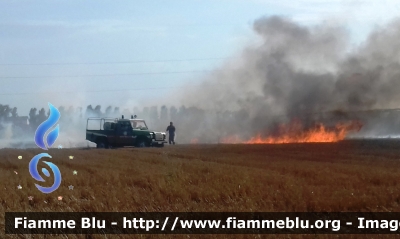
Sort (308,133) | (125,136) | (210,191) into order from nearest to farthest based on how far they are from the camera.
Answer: (210,191)
(125,136)
(308,133)

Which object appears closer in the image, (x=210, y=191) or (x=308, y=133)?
(x=210, y=191)

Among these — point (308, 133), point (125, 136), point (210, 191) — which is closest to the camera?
point (210, 191)

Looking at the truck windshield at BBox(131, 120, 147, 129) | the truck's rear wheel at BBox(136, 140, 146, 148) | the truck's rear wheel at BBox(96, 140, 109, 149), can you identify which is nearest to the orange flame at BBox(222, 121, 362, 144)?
the truck windshield at BBox(131, 120, 147, 129)

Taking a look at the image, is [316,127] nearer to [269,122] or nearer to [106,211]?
[269,122]

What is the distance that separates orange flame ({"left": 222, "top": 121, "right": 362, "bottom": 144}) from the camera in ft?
144

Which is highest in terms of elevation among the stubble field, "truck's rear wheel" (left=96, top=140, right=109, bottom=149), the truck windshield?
the truck windshield

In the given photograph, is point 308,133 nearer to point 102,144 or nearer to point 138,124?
point 138,124

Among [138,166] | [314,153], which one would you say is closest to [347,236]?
[138,166]

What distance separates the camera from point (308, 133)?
45250 mm

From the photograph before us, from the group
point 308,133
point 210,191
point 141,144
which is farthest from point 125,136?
point 210,191

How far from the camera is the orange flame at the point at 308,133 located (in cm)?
4381

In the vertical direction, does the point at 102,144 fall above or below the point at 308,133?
below

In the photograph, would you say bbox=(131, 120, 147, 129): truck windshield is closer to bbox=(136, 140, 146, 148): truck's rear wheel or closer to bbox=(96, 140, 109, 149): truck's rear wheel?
bbox=(136, 140, 146, 148): truck's rear wheel

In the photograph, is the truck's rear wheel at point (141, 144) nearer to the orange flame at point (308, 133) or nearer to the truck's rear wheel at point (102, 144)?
the truck's rear wheel at point (102, 144)
